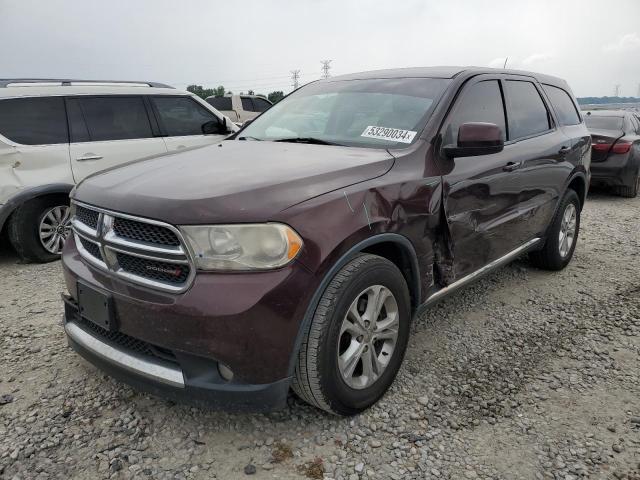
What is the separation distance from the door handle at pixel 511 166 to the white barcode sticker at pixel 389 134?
884mm

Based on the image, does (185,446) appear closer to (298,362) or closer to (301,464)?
(301,464)

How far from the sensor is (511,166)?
11.1 ft

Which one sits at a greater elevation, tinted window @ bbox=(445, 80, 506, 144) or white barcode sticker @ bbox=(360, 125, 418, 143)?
tinted window @ bbox=(445, 80, 506, 144)

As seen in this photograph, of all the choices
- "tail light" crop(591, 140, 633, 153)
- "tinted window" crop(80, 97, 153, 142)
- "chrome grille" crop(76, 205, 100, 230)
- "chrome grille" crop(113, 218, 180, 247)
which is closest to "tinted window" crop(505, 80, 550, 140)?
"chrome grille" crop(113, 218, 180, 247)

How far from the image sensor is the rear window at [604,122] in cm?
870

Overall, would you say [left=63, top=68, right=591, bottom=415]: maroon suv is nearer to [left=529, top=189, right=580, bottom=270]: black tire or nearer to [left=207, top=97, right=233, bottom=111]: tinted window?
[left=529, top=189, right=580, bottom=270]: black tire

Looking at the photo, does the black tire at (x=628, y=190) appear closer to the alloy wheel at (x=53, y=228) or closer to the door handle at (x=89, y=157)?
the door handle at (x=89, y=157)

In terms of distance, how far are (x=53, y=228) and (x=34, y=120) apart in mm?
1095

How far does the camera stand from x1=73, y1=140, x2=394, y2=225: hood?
1.99 m

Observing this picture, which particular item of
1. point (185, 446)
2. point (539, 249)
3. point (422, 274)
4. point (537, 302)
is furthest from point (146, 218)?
point (539, 249)

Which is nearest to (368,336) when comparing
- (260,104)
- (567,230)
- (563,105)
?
(567,230)

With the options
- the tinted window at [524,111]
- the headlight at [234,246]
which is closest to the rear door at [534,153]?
the tinted window at [524,111]

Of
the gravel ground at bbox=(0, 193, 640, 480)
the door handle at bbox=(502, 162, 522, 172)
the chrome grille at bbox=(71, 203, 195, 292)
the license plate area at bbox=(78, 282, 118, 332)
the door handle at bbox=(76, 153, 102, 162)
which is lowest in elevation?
the gravel ground at bbox=(0, 193, 640, 480)

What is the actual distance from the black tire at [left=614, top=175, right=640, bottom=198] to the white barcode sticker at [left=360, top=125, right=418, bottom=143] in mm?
7366
